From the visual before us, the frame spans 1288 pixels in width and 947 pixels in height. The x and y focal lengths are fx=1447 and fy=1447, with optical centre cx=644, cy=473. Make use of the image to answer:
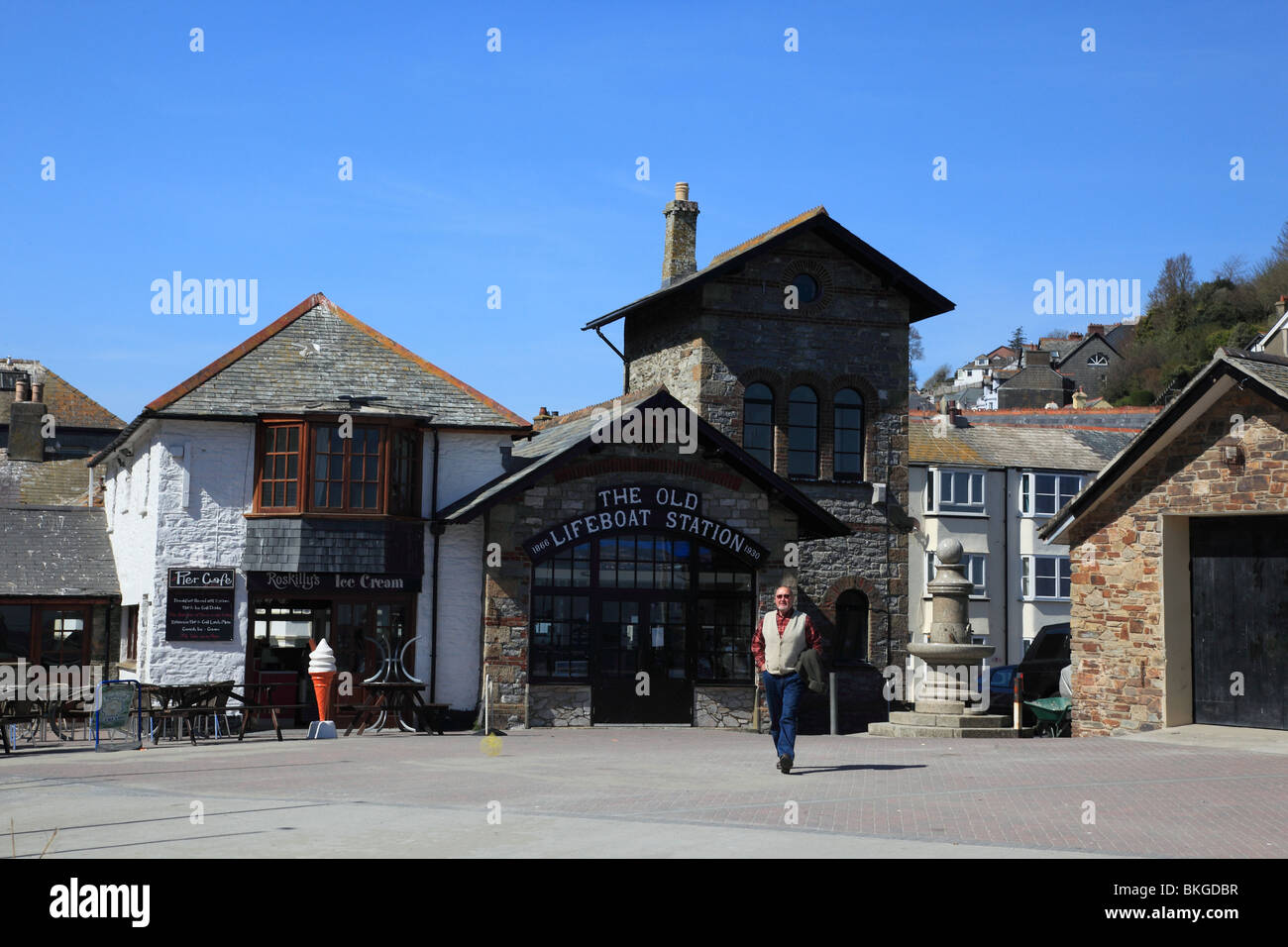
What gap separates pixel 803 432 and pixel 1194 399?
1239 cm

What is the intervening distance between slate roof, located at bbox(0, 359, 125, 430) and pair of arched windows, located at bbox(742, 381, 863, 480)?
3137 centimetres

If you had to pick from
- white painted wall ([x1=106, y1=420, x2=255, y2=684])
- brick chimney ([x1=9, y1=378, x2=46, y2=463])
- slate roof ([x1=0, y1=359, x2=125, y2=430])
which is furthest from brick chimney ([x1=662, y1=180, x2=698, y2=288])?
slate roof ([x1=0, y1=359, x2=125, y2=430])

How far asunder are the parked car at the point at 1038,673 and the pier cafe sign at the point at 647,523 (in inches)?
208

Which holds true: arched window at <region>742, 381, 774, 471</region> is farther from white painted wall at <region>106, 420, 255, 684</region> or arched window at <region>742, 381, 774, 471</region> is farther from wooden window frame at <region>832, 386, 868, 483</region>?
white painted wall at <region>106, 420, 255, 684</region>

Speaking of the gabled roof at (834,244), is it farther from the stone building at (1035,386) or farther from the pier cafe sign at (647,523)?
the stone building at (1035,386)

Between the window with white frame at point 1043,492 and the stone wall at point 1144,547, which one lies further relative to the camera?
the window with white frame at point 1043,492

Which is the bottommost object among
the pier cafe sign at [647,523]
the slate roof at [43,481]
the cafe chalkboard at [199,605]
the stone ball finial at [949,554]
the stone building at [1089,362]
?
the cafe chalkboard at [199,605]

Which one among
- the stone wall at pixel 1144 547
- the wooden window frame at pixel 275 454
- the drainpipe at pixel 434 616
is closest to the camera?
the stone wall at pixel 1144 547

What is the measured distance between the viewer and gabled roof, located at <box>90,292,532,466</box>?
2327 centimetres

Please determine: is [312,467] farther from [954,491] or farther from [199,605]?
[954,491]

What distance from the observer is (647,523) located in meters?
23.7

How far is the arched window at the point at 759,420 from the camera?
99.8 ft

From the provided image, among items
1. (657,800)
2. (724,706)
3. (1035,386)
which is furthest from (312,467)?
(1035,386)

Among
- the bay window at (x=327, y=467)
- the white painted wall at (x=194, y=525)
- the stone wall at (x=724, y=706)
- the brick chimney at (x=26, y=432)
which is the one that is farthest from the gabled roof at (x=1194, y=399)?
the brick chimney at (x=26, y=432)
